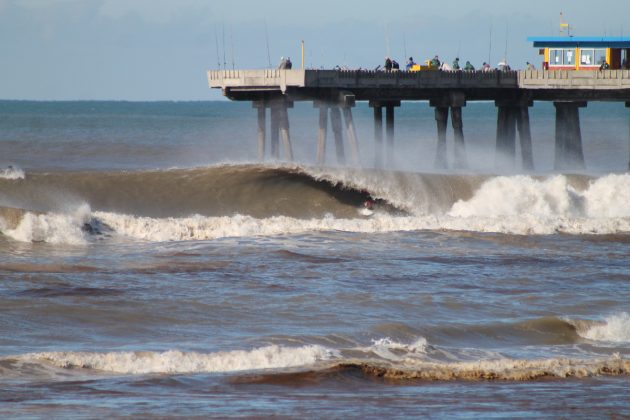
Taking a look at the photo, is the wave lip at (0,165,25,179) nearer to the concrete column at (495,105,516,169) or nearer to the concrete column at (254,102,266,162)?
the concrete column at (254,102,266,162)

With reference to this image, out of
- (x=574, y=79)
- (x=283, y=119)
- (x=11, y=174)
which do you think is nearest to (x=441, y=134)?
(x=574, y=79)

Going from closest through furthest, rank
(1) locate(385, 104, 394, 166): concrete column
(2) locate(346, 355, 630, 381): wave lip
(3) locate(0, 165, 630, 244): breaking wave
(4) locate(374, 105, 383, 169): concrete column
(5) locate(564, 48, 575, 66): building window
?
(2) locate(346, 355, 630, 381): wave lip, (3) locate(0, 165, 630, 244): breaking wave, (4) locate(374, 105, 383, 169): concrete column, (1) locate(385, 104, 394, 166): concrete column, (5) locate(564, 48, 575, 66): building window

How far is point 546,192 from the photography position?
109 ft

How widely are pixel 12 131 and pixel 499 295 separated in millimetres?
68665

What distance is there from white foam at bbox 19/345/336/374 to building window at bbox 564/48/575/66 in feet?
80.7

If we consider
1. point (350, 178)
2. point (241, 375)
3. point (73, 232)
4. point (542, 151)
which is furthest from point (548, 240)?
point (542, 151)

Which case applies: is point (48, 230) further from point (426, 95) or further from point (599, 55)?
point (599, 55)

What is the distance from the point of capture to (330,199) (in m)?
32.5

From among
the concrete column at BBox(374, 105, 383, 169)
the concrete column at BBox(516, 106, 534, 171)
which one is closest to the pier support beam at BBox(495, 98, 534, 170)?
the concrete column at BBox(516, 106, 534, 171)

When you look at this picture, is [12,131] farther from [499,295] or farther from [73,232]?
[499,295]

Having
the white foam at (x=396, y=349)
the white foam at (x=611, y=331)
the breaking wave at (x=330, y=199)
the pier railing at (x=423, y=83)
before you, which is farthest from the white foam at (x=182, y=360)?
the pier railing at (x=423, y=83)

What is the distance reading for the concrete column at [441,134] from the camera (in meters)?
36.2

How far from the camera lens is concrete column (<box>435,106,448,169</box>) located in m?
36.2

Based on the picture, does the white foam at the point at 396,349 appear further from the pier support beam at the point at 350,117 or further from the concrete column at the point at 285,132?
the concrete column at the point at 285,132
